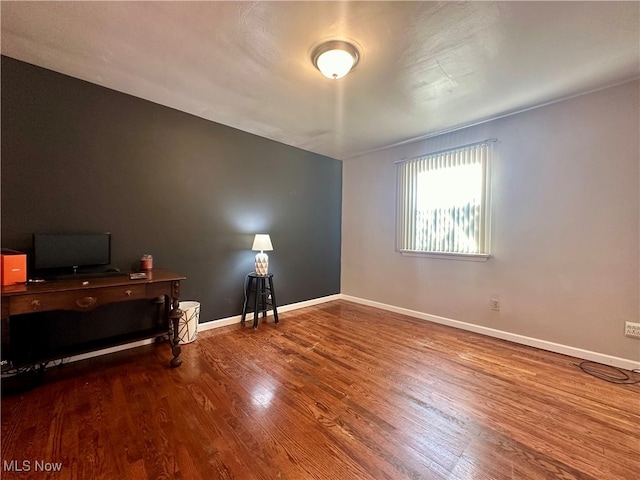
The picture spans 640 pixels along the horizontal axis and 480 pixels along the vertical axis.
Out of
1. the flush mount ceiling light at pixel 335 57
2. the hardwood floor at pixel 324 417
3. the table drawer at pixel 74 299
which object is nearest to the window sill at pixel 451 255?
the hardwood floor at pixel 324 417

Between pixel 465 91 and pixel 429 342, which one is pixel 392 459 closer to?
pixel 429 342

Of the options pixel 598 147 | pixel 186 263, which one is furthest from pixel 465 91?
pixel 186 263

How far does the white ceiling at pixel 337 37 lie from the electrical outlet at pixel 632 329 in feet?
6.94

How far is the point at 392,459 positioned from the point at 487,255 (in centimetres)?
249

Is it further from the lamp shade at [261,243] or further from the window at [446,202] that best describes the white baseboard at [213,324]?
the window at [446,202]

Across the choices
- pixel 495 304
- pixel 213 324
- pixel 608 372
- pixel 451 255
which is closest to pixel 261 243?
pixel 213 324

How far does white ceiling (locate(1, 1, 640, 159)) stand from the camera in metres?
1.55

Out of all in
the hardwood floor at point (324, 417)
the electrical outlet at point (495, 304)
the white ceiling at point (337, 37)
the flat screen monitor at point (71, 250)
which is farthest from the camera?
the electrical outlet at point (495, 304)

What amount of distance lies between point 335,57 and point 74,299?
2536mm

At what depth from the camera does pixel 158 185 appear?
2689 millimetres

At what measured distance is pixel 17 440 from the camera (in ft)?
4.48

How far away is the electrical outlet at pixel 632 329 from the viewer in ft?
7.17

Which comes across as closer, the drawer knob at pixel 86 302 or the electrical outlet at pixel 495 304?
the drawer knob at pixel 86 302

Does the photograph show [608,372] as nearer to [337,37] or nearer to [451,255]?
[451,255]
